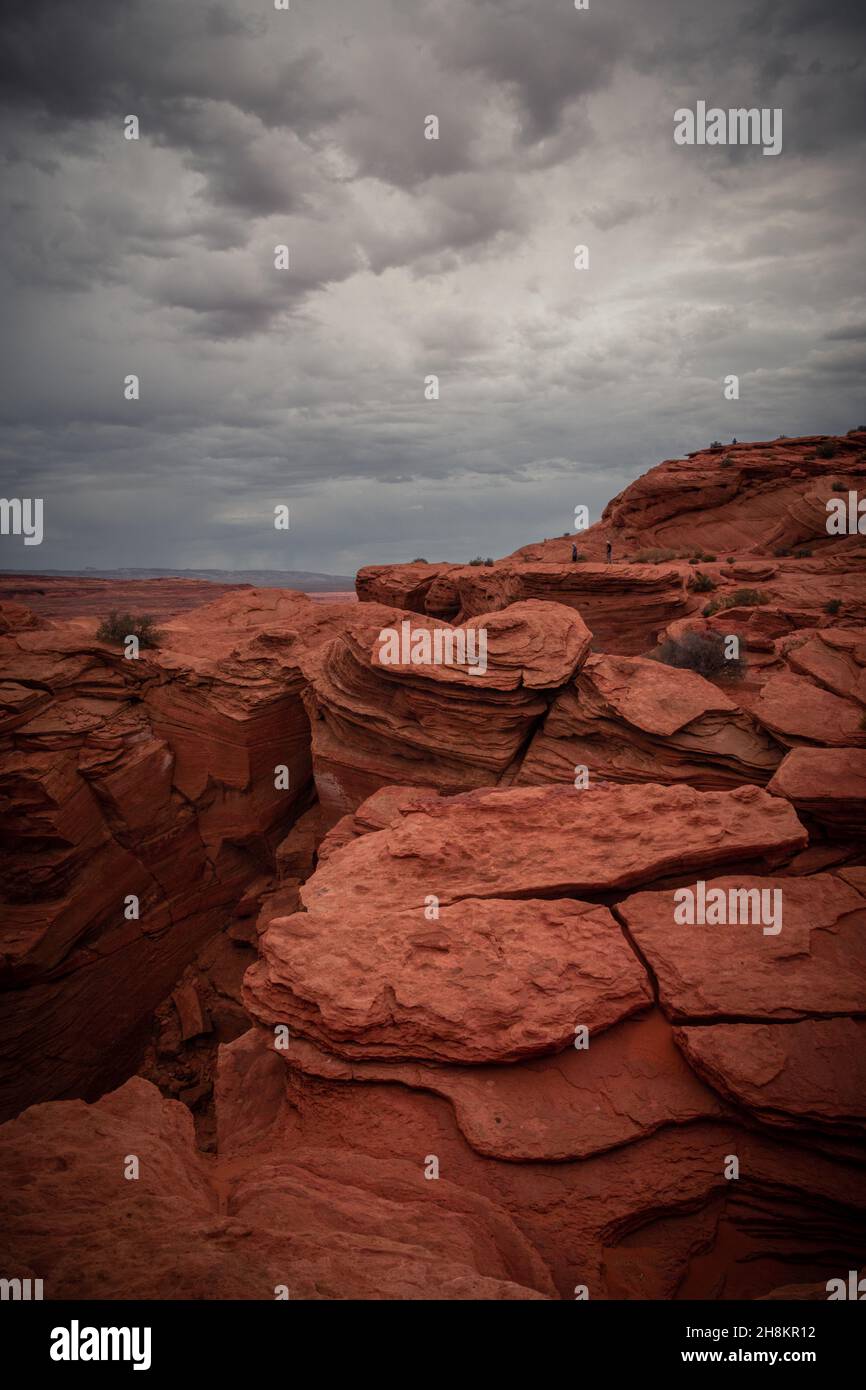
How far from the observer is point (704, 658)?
1406cm

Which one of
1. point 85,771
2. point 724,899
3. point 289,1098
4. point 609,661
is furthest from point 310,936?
point 85,771

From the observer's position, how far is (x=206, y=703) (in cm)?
1567

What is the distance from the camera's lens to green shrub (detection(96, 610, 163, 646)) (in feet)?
52.1

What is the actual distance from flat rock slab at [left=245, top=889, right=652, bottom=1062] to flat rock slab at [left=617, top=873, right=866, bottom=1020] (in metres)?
0.33

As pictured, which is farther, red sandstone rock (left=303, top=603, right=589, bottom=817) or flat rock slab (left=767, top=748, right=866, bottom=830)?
red sandstone rock (left=303, top=603, right=589, bottom=817)

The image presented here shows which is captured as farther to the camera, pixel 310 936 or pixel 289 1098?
pixel 310 936

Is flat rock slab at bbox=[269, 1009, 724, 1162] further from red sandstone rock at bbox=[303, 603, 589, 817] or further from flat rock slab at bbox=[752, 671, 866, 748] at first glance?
red sandstone rock at bbox=[303, 603, 589, 817]

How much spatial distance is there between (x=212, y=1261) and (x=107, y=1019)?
13045mm

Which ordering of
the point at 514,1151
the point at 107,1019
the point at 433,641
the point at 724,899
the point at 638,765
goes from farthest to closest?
the point at 107,1019 → the point at 433,641 → the point at 638,765 → the point at 724,899 → the point at 514,1151

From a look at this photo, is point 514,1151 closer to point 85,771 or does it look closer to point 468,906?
point 468,906

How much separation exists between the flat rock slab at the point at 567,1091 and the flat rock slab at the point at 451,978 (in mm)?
197
